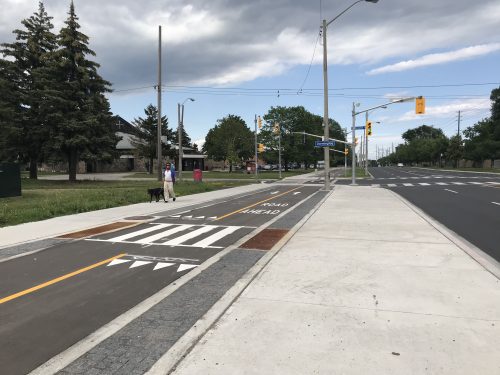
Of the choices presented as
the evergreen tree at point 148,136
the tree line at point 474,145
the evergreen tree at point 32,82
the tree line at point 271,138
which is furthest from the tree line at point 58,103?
the tree line at point 474,145

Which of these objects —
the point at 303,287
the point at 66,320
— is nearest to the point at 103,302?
the point at 66,320

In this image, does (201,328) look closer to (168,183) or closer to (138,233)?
(138,233)

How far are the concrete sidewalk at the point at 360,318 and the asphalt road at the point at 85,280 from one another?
1461 mm

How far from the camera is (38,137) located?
115 feet

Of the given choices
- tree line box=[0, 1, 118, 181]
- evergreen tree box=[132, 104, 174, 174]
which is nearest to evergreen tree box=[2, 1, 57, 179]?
tree line box=[0, 1, 118, 181]

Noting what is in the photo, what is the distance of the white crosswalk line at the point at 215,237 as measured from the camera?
354 inches

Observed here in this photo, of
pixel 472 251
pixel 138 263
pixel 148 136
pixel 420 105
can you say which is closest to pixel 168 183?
pixel 138 263

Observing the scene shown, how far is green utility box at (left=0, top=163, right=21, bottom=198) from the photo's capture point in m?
18.8

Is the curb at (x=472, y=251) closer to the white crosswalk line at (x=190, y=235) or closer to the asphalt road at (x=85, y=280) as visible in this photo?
the asphalt road at (x=85, y=280)

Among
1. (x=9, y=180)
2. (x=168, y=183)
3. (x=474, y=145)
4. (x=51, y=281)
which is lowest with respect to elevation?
(x=51, y=281)

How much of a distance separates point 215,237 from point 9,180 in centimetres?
1412

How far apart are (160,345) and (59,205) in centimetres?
1332

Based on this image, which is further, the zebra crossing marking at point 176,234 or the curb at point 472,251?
the zebra crossing marking at point 176,234

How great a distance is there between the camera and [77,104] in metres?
35.3
